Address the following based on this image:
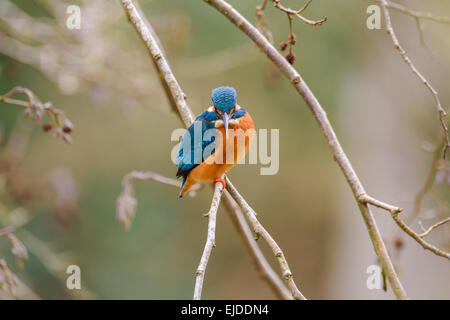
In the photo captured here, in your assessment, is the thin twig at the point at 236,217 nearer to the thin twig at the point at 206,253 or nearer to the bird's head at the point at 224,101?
the bird's head at the point at 224,101

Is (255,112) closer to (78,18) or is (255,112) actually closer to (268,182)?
(268,182)

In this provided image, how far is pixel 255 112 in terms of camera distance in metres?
9.03

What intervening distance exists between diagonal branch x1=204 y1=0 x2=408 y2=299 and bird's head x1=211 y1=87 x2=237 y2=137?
0.41 meters

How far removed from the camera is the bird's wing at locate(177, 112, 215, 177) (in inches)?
104

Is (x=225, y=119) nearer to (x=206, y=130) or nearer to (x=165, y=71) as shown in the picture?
(x=206, y=130)

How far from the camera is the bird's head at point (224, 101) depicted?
2543mm

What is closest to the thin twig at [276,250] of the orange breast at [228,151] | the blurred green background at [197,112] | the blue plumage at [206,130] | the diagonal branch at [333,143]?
the diagonal branch at [333,143]

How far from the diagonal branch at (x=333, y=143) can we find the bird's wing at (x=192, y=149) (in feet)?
1.84

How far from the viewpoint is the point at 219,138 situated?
2617 mm

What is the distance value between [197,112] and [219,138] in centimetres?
152

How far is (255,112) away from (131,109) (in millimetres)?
5610

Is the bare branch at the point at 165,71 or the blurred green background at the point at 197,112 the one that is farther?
the blurred green background at the point at 197,112

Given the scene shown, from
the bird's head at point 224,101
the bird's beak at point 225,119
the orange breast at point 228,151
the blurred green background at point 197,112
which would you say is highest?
the blurred green background at point 197,112
